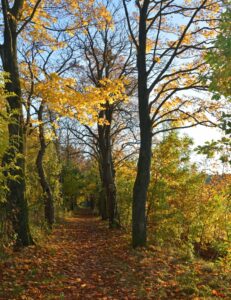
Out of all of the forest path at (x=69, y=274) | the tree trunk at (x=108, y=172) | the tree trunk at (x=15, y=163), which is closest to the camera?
the forest path at (x=69, y=274)

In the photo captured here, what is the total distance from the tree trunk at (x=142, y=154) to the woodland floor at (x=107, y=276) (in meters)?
0.88

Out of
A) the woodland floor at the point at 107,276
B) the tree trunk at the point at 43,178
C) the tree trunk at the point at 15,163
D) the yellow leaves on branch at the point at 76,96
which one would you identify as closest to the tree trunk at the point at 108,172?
the tree trunk at the point at 43,178

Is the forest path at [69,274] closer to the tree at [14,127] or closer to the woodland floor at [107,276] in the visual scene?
the woodland floor at [107,276]

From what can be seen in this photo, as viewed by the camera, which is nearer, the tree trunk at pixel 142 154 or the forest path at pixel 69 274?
the forest path at pixel 69 274

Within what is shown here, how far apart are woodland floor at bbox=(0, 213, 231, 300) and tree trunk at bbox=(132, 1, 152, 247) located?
884 mm

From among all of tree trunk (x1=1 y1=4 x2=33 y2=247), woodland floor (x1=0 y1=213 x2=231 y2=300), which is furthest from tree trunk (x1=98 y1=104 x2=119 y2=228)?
tree trunk (x1=1 y1=4 x2=33 y2=247)

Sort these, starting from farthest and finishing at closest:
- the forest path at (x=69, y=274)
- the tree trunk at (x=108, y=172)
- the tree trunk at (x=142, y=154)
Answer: the tree trunk at (x=108, y=172) < the tree trunk at (x=142, y=154) < the forest path at (x=69, y=274)

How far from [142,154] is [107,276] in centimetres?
467

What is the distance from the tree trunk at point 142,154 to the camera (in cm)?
1154

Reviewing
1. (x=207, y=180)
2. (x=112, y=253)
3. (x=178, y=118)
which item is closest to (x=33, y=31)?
(x=178, y=118)

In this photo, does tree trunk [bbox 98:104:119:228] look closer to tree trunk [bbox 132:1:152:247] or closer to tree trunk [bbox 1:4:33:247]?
tree trunk [bbox 132:1:152:247]

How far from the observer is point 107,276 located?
7.96 m

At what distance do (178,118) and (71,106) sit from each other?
152 inches

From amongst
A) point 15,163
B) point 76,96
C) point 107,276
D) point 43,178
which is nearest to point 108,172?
point 43,178
